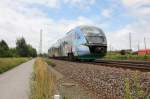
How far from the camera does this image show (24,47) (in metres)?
132

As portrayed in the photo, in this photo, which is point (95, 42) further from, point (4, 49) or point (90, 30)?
point (4, 49)

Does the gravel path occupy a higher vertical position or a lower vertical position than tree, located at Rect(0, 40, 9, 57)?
lower

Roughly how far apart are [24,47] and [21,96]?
12137cm

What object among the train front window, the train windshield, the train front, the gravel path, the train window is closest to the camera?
the gravel path

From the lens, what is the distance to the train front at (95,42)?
1172 inches

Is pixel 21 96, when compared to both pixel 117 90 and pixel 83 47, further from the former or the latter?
pixel 83 47

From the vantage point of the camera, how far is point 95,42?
1177 inches

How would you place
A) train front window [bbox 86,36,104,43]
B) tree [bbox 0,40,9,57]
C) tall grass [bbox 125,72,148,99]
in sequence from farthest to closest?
tree [bbox 0,40,9,57]
train front window [bbox 86,36,104,43]
tall grass [bbox 125,72,148,99]

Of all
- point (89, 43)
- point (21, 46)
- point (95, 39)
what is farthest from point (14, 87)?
point (21, 46)

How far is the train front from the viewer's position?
29781 mm

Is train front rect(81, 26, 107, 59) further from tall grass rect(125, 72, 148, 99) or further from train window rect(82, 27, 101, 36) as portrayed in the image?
tall grass rect(125, 72, 148, 99)

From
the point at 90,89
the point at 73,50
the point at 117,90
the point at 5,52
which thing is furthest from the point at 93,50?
the point at 5,52

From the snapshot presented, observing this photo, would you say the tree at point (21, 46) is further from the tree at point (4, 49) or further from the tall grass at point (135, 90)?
the tall grass at point (135, 90)

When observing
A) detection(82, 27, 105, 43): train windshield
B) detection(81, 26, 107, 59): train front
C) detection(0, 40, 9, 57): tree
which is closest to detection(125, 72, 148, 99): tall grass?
detection(81, 26, 107, 59): train front
